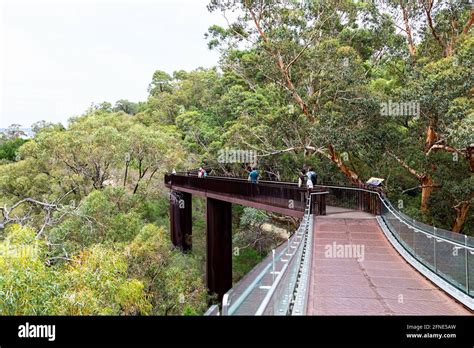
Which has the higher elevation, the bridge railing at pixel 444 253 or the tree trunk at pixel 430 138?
the tree trunk at pixel 430 138

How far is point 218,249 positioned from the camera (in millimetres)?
17188

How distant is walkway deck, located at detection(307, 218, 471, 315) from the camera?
16.3 feet

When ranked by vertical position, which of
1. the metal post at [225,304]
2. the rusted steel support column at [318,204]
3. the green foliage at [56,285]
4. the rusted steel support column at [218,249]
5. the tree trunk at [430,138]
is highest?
the tree trunk at [430,138]

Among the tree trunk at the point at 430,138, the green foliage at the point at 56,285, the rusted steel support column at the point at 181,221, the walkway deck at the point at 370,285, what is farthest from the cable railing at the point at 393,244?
the rusted steel support column at the point at 181,221

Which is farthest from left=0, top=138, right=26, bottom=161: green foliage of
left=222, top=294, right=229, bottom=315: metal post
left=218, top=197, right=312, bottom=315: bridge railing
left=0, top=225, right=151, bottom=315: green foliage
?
left=222, top=294, right=229, bottom=315: metal post

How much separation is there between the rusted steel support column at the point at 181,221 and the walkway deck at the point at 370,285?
46.2 ft

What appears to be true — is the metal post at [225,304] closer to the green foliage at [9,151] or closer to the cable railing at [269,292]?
the cable railing at [269,292]

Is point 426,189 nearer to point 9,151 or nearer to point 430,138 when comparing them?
point 430,138

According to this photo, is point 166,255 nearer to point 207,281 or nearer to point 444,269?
point 207,281

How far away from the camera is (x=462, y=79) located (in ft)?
45.4

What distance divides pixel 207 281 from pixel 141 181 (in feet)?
31.1

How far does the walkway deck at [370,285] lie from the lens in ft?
16.3

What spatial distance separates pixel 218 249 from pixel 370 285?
11.8 meters
